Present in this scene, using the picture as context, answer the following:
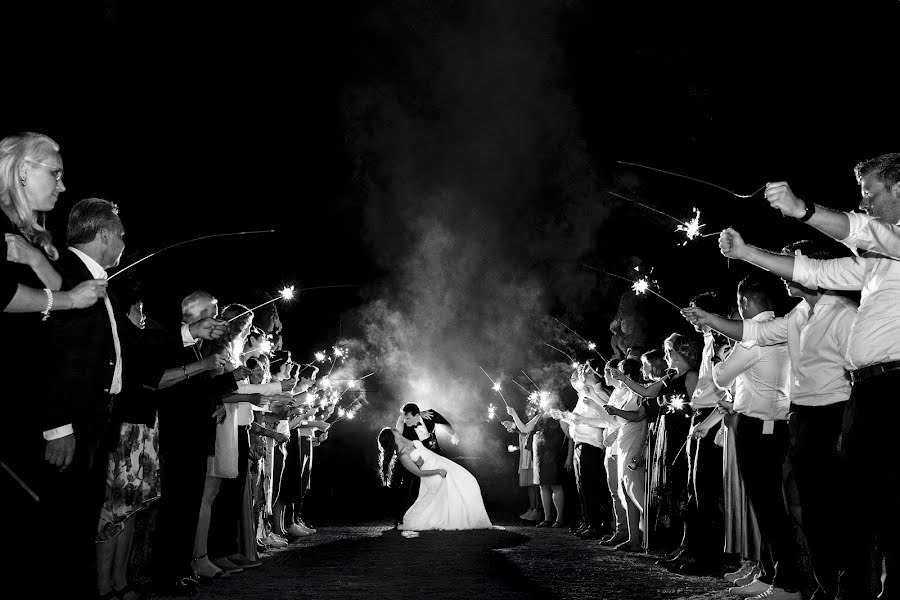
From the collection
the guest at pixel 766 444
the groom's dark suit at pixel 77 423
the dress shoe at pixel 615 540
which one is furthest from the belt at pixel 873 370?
the dress shoe at pixel 615 540

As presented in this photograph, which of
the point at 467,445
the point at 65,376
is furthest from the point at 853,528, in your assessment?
the point at 467,445

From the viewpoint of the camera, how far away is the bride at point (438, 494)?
13.5m

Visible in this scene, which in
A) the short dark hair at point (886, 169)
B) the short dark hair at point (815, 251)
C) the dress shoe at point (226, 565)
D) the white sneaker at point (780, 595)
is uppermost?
the short dark hair at point (886, 169)

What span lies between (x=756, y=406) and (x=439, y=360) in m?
22.1

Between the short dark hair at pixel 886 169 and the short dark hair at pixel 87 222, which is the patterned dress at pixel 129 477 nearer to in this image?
the short dark hair at pixel 87 222

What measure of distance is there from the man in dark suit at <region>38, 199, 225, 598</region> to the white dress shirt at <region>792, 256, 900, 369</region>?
379 cm

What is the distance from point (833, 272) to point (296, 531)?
31.8 ft

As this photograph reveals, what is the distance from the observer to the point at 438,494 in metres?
13.9

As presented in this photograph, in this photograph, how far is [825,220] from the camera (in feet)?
14.2

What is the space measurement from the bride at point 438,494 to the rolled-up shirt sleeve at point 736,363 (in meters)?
7.55

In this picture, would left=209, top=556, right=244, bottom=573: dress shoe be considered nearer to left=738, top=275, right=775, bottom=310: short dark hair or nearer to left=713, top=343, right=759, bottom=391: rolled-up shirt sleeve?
left=713, top=343, right=759, bottom=391: rolled-up shirt sleeve

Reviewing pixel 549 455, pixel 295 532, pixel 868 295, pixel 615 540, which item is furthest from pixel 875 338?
pixel 549 455

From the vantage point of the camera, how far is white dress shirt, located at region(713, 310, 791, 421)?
666 cm

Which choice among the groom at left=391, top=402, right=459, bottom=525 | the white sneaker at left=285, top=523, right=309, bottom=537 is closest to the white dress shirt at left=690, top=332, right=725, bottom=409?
the white sneaker at left=285, top=523, right=309, bottom=537
